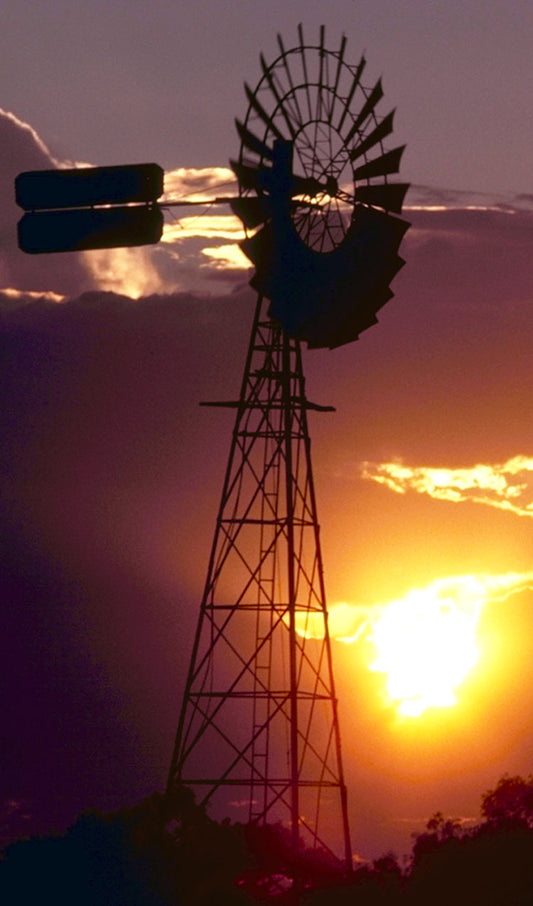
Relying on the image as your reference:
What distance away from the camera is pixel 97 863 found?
219ft

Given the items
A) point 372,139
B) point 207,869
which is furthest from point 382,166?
point 207,869

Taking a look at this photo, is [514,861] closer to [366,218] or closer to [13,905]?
[13,905]

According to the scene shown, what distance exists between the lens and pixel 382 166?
2464 inches

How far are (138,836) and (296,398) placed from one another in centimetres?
1543

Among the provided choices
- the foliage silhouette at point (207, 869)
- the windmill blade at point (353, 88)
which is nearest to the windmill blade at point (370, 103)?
the windmill blade at point (353, 88)

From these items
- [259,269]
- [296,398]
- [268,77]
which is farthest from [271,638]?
[268,77]

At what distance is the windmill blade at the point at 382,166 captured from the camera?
62500 mm

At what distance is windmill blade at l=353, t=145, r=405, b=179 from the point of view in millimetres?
62500

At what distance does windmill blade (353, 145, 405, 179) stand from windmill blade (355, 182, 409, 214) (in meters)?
0.38

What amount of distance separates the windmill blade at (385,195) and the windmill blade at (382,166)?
0.38 metres

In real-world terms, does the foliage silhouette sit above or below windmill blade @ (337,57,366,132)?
below

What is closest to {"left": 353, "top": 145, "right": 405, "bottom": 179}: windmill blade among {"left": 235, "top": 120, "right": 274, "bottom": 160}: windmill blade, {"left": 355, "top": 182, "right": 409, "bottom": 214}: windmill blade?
{"left": 355, "top": 182, "right": 409, "bottom": 214}: windmill blade

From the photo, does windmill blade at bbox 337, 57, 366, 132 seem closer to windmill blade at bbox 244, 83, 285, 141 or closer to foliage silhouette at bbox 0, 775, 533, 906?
windmill blade at bbox 244, 83, 285, 141

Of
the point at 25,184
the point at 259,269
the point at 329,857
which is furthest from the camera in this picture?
the point at 329,857
